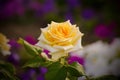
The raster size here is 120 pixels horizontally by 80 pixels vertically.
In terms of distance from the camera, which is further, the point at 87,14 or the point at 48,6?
the point at 48,6

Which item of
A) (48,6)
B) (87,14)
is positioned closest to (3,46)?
(87,14)

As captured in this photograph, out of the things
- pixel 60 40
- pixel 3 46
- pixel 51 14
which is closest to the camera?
pixel 60 40

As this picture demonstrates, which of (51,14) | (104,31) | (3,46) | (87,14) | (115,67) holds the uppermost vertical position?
(51,14)

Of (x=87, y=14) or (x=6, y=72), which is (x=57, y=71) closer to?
(x=6, y=72)

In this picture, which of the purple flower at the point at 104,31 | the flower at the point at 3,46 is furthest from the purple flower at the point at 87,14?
the flower at the point at 3,46

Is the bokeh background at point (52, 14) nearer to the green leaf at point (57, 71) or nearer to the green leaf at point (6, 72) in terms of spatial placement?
the green leaf at point (6, 72)

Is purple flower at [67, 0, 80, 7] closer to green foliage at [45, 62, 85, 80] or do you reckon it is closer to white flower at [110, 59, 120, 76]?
white flower at [110, 59, 120, 76]

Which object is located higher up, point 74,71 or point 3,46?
point 3,46
